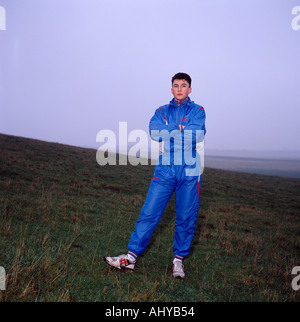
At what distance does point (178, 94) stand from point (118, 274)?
3255 millimetres

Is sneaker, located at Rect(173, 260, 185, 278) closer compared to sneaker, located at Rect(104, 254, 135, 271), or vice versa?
sneaker, located at Rect(104, 254, 135, 271)

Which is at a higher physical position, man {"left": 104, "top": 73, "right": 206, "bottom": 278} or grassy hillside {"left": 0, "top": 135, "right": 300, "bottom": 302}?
man {"left": 104, "top": 73, "right": 206, "bottom": 278}

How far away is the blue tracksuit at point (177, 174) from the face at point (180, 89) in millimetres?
97

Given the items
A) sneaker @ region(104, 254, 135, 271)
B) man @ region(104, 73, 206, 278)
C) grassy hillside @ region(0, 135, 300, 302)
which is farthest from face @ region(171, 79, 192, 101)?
grassy hillside @ region(0, 135, 300, 302)

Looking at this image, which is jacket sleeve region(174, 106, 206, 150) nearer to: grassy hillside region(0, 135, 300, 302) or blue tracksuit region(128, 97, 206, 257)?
blue tracksuit region(128, 97, 206, 257)

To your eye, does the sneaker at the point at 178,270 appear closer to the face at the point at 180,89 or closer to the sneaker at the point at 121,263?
the sneaker at the point at 121,263

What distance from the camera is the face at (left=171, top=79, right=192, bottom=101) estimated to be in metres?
4.41

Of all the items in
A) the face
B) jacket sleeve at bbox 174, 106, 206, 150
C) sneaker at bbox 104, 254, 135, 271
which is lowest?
sneaker at bbox 104, 254, 135, 271

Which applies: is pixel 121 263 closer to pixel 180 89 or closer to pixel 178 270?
pixel 178 270

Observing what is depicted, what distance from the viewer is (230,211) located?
11.8 m

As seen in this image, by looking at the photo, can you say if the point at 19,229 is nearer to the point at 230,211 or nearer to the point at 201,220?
the point at 201,220

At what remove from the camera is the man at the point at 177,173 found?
4.23m

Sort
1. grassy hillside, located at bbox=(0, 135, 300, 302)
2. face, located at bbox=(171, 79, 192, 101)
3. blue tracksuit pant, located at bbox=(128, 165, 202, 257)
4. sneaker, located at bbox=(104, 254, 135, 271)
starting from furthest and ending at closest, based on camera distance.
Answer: face, located at bbox=(171, 79, 192, 101), blue tracksuit pant, located at bbox=(128, 165, 202, 257), sneaker, located at bbox=(104, 254, 135, 271), grassy hillside, located at bbox=(0, 135, 300, 302)

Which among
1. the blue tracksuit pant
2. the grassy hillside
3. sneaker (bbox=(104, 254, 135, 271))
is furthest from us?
the blue tracksuit pant
